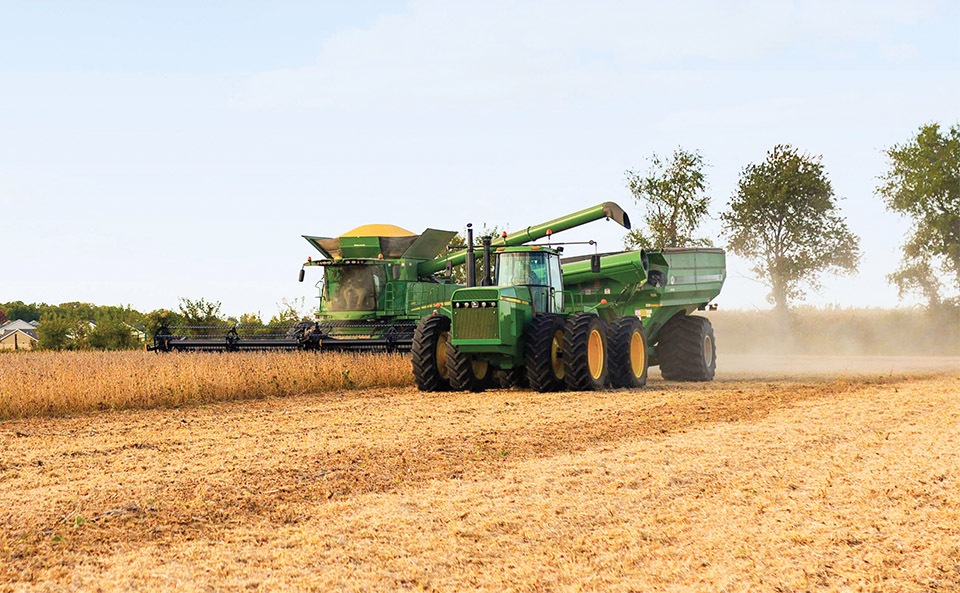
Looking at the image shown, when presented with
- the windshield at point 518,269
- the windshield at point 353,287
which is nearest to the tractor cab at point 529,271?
the windshield at point 518,269

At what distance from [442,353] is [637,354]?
3.29 m

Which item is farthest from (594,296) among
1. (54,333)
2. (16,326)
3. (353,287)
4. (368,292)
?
(16,326)

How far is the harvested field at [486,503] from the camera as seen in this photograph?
5.00m

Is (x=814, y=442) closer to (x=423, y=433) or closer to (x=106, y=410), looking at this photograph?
(x=423, y=433)

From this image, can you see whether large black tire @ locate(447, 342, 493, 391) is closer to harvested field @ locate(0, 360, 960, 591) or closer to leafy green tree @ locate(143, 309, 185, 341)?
harvested field @ locate(0, 360, 960, 591)

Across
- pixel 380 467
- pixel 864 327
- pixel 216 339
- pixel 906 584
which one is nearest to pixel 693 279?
pixel 216 339

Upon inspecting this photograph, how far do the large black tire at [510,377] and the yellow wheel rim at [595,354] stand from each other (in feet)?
4.04

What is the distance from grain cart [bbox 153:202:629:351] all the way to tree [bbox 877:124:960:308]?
22842mm

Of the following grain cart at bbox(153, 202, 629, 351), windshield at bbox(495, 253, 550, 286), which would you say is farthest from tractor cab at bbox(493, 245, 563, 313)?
grain cart at bbox(153, 202, 629, 351)

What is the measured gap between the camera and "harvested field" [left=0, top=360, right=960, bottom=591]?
16.4 feet

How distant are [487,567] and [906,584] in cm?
204

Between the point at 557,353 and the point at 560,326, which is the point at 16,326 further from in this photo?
the point at 560,326

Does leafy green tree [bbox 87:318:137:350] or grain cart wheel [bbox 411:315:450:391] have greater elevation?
leafy green tree [bbox 87:318:137:350]

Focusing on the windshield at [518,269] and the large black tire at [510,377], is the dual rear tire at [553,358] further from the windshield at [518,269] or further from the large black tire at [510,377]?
the windshield at [518,269]
